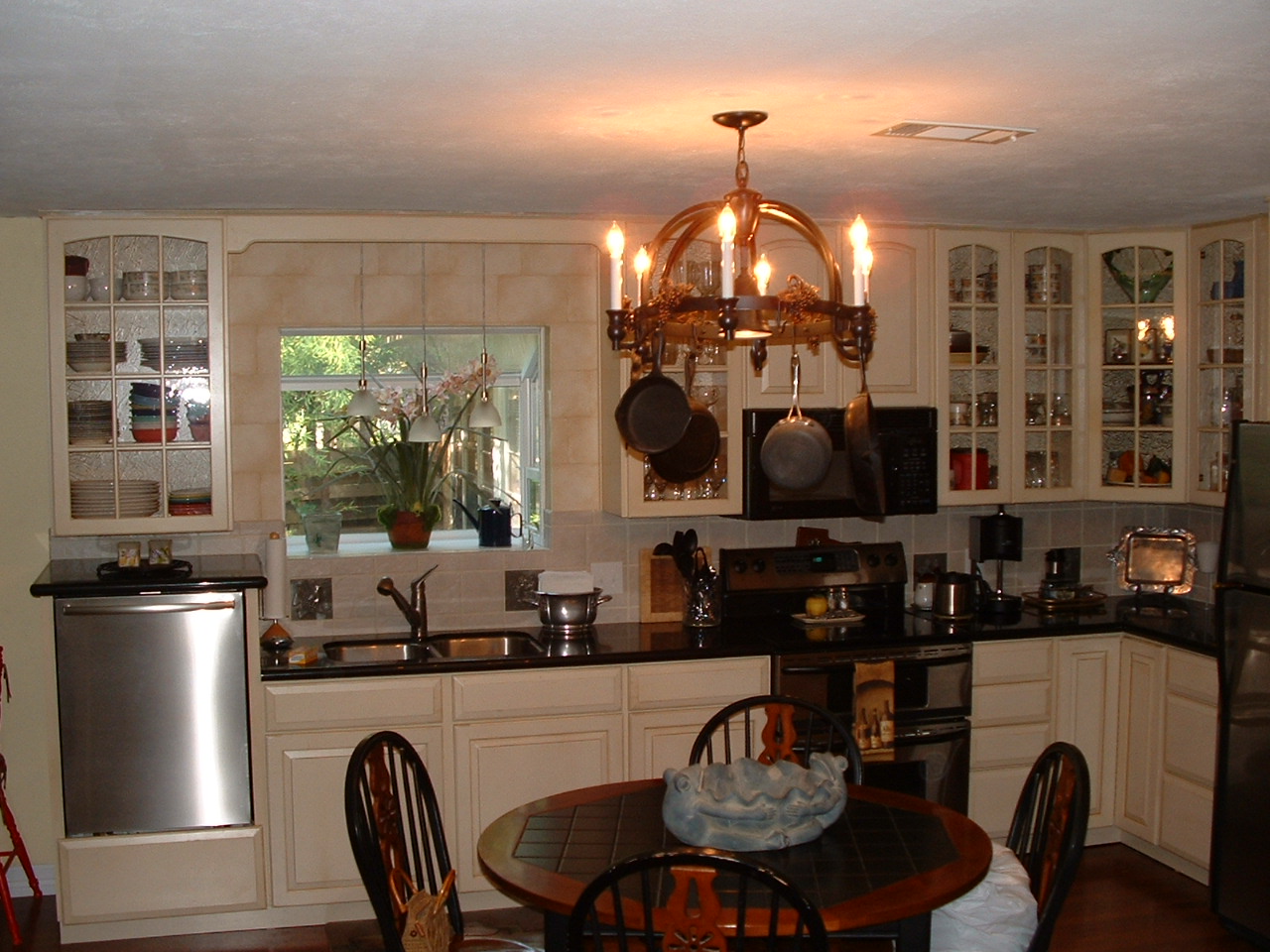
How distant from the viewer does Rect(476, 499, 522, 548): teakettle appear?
15.9 ft

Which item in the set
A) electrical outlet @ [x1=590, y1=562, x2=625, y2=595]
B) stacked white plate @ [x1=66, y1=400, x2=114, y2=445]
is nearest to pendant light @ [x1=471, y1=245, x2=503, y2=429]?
electrical outlet @ [x1=590, y1=562, x2=625, y2=595]

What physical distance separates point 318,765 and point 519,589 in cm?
105

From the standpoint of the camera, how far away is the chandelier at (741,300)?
2.34 metres

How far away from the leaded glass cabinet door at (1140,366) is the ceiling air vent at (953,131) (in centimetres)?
202

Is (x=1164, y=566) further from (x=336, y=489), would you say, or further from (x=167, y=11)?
(x=167, y=11)

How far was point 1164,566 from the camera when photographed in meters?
5.12

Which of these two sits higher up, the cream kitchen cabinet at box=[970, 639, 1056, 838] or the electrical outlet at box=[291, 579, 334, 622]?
the electrical outlet at box=[291, 579, 334, 622]

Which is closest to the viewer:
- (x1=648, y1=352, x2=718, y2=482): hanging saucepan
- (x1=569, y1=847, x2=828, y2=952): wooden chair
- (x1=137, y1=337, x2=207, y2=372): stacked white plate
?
(x1=569, y1=847, x2=828, y2=952): wooden chair

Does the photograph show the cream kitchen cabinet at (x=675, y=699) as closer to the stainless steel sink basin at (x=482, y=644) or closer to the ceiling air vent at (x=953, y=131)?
the stainless steel sink basin at (x=482, y=644)

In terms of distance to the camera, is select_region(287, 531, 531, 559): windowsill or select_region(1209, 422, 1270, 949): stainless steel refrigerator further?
select_region(287, 531, 531, 559): windowsill

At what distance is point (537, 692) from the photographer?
4.23 meters

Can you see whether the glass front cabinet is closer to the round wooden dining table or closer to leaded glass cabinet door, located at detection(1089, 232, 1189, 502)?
the round wooden dining table

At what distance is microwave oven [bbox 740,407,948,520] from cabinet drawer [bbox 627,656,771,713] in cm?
56

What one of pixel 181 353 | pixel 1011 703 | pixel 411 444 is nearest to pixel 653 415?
pixel 181 353
